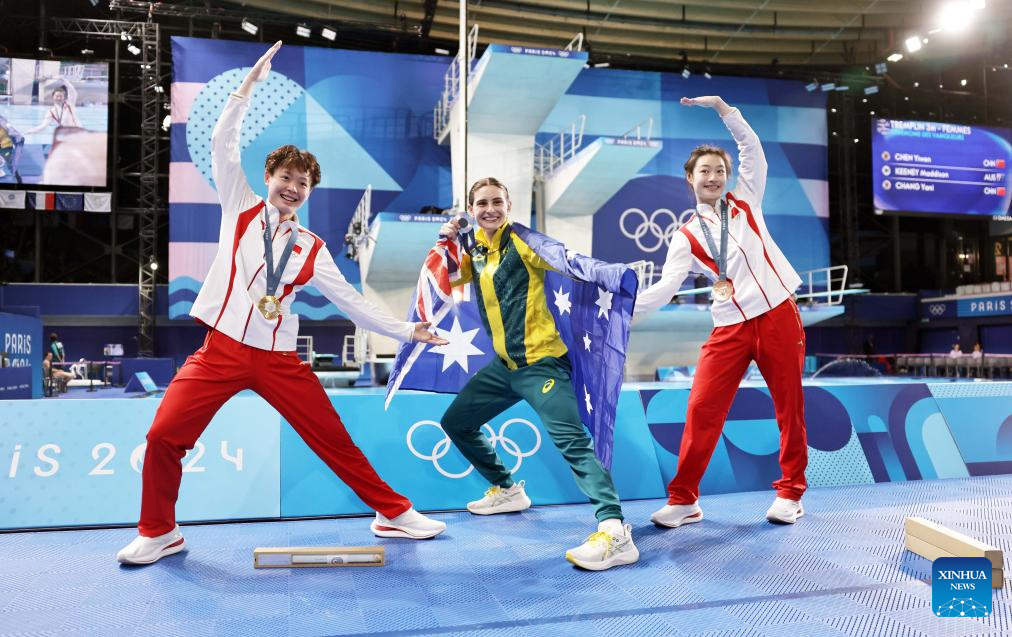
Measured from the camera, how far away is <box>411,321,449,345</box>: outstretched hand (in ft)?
11.1

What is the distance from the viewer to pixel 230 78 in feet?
55.8

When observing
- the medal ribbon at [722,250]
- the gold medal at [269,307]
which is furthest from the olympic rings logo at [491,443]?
the medal ribbon at [722,250]

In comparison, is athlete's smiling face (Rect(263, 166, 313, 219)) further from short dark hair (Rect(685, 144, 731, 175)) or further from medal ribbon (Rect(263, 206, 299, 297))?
short dark hair (Rect(685, 144, 731, 175))

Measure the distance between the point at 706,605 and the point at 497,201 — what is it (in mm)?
2011

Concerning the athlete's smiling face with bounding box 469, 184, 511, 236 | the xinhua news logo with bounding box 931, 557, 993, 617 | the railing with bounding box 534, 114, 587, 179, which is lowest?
the xinhua news logo with bounding box 931, 557, 993, 617

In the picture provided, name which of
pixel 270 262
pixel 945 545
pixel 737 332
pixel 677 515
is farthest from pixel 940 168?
pixel 270 262

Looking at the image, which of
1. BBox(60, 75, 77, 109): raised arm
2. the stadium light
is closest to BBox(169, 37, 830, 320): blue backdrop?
BBox(60, 75, 77, 109): raised arm

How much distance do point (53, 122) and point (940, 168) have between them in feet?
78.6

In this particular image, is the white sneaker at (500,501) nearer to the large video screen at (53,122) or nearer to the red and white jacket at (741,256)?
the red and white jacket at (741,256)

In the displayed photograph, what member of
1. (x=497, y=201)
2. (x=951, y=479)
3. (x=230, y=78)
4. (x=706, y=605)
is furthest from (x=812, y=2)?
(x=706, y=605)

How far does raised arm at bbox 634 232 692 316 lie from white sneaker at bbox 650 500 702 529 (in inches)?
40.0

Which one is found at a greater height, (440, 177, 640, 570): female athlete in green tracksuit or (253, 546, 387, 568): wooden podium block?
(440, 177, 640, 570): female athlete in green tracksuit

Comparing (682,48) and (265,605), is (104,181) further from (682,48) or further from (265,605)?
(265,605)

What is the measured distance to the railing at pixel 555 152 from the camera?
52.7 feet
